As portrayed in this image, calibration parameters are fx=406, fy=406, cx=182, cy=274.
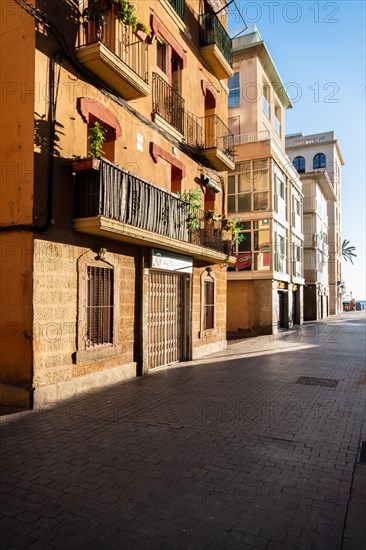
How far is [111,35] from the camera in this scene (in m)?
9.02

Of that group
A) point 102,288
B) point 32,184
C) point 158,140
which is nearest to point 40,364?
point 102,288

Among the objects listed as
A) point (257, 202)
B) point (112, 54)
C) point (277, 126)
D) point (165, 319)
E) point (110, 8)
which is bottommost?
point (165, 319)

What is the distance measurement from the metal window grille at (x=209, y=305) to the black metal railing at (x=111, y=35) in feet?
24.8

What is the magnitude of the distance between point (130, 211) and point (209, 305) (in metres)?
6.70

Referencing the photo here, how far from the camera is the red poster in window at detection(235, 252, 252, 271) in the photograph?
2378 centimetres

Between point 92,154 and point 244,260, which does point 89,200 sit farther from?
point 244,260

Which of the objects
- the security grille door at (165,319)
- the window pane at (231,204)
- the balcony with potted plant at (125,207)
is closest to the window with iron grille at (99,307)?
the balcony with potted plant at (125,207)

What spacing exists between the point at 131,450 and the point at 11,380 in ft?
10.8

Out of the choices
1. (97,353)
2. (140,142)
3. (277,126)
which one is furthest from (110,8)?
(277,126)

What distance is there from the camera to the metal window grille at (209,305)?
14.6m

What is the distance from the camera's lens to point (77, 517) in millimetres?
3717

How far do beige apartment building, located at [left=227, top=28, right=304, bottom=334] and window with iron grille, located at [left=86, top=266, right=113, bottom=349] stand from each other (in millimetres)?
14929

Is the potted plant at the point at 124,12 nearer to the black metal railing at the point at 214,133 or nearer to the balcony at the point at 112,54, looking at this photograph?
the balcony at the point at 112,54

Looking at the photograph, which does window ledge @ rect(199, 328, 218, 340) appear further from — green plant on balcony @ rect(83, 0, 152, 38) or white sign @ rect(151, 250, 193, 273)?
green plant on balcony @ rect(83, 0, 152, 38)
